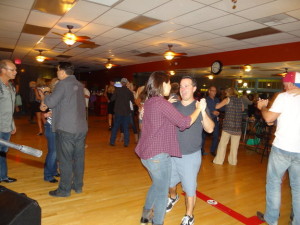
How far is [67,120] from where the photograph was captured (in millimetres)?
2504

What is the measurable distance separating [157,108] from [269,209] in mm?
1671

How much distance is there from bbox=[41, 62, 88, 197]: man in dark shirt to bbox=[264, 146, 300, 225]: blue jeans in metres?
2.07

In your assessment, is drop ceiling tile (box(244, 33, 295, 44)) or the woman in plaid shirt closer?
the woman in plaid shirt

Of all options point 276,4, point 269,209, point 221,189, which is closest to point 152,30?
point 276,4

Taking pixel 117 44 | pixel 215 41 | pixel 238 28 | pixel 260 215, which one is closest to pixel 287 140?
pixel 260 215

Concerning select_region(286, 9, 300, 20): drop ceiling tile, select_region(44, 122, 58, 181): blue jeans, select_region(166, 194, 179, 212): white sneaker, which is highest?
select_region(286, 9, 300, 20): drop ceiling tile

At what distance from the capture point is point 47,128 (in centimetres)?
301

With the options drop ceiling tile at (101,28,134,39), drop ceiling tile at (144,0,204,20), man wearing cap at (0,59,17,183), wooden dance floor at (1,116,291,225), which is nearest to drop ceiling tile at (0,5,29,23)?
drop ceiling tile at (101,28,134,39)

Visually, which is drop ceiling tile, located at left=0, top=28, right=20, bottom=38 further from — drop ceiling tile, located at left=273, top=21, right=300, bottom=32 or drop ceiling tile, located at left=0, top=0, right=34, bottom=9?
drop ceiling tile, located at left=273, top=21, right=300, bottom=32

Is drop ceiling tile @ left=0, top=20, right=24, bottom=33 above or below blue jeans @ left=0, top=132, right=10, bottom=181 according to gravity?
Result: above

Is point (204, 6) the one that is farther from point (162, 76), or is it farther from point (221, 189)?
point (221, 189)

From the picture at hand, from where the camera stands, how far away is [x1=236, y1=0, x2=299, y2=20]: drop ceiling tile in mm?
3409

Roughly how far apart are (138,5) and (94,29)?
2.08 meters

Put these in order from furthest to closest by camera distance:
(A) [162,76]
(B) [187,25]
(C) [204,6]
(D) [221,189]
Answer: (B) [187,25]
(C) [204,6]
(D) [221,189]
(A) [162,76]
